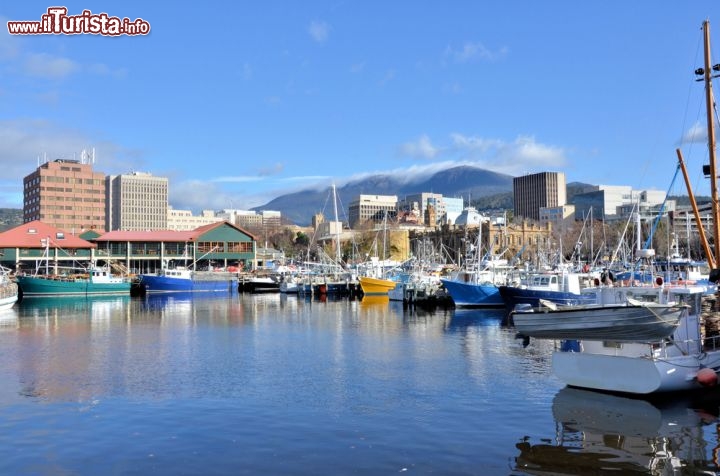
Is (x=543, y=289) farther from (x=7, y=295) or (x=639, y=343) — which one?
(x=7, y=295)

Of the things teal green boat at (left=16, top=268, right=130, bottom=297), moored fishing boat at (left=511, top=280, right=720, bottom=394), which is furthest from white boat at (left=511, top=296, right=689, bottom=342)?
teal green boat at (left=16, top=268, right=130, bottom=297)

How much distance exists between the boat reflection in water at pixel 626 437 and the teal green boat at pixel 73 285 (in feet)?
304

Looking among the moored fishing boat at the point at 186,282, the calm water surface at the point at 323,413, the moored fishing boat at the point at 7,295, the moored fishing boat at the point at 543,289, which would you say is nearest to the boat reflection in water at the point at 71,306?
the moored fishing boat at the point at 7,295

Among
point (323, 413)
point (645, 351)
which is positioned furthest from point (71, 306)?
point (645, 351)

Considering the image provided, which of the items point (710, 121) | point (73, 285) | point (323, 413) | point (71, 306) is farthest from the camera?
point (73, 285)

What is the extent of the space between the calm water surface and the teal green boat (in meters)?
61.4

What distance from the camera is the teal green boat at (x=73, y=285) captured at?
339ft

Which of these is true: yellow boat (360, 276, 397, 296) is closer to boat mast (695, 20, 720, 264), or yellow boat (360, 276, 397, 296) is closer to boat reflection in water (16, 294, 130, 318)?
boat reflection in water (16, 294, 130, 318)

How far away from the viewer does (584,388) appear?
2842cm

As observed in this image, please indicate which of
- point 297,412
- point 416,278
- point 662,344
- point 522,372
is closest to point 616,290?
point 662,344

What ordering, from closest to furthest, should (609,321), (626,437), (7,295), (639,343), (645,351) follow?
(626,437)
(609,321)
(639,343)
(645,351)
(7,295)

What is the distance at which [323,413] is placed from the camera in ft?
84.3

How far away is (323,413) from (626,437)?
10.3m

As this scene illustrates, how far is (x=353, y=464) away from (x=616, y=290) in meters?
16.1
